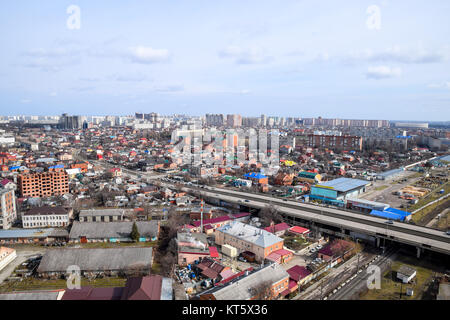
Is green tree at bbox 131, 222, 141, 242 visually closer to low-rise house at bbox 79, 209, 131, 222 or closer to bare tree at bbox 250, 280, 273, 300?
low-rise house at bbox 79, 209, 131, 222

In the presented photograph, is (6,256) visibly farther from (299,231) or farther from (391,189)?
(391,189)

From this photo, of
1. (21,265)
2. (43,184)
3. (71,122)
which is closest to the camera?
(21,265)

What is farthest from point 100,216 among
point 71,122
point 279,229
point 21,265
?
point 71,122

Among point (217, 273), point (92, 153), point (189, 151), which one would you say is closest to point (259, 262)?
point (217, 273)

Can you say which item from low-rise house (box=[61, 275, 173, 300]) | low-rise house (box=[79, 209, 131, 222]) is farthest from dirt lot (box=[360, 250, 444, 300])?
low-rise house (box=[79, 209, 131, 222])
